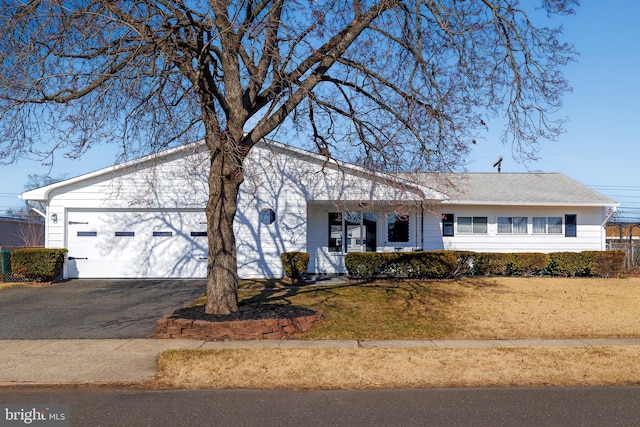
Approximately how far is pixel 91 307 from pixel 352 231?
30.1ft

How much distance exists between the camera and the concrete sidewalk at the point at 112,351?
7305mm

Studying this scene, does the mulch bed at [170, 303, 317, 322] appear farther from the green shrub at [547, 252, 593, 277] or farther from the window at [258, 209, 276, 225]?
the green shrub at [547, 252, 593, 277]

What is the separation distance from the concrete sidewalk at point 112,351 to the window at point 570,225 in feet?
34.9

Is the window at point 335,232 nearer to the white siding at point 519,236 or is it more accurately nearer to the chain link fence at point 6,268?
the white siding at point 519,236

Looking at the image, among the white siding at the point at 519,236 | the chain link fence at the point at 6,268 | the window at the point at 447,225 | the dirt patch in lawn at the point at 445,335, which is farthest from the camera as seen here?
the window at the point at 447,225

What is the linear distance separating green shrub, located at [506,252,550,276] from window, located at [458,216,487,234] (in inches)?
86.2

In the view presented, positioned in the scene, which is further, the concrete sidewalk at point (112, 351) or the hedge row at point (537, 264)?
the hedge row at point (537, 264)

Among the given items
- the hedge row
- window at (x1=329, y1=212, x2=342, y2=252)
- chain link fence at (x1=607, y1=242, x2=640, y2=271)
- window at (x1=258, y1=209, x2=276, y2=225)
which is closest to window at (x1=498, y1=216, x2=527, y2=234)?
the hedge row

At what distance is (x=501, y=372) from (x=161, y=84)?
26.9 feet

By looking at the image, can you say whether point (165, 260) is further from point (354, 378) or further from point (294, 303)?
point (354, 378)

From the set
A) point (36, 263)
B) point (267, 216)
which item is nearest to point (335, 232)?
point (267, 216)

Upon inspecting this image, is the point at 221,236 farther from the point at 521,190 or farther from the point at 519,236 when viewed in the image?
the point at 521,190

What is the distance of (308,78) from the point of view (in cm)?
1059
